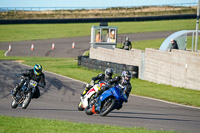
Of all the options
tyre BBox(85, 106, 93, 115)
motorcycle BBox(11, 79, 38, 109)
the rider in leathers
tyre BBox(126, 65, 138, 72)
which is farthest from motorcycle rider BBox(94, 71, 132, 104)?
tyre BBox(126, 65, 138, 72)

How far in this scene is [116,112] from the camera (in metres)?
14.0

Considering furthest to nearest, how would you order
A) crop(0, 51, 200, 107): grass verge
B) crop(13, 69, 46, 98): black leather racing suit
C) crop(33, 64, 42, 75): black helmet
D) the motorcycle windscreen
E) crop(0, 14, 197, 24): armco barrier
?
1. crop(0, 14, 197, 24): armco barrier
2. crop(0, 51, 200, 107): grass verge
3. crop(13, 69, 46, 98): black leather racing suit
4. crop(33, 64, 42, 75): black helmet
5. the motorcycle windscreen

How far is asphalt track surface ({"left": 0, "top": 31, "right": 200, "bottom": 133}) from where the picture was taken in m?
11.5

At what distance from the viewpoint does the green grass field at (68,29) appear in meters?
58.5

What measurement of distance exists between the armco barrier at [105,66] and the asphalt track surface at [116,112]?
5010 mm

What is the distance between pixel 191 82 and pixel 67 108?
8446 mm

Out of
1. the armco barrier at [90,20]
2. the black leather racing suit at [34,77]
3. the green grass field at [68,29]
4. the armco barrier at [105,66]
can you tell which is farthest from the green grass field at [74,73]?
the black leather racing suit at [34,77]

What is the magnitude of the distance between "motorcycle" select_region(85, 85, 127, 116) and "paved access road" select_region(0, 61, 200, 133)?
0.24 m

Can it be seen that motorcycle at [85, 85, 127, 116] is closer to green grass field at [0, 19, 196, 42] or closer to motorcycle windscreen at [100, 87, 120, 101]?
motorcycle windscreen at [100, 87, 120, 101]

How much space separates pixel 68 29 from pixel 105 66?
41241 mm

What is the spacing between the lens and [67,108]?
1450cm

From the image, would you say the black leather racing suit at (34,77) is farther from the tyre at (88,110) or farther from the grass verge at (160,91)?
the grass verge at (160,91)

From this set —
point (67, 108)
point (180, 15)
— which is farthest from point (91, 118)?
point (180, 15)

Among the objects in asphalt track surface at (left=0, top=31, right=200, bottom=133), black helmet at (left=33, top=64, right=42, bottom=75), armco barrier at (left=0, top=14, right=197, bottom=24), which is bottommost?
asphalt track surface at (left=0, top=31, right=200, bottom=133)
